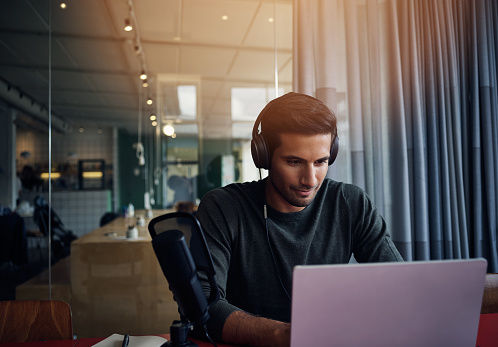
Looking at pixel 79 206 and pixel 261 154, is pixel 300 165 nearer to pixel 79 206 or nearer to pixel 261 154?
pixel 261 154

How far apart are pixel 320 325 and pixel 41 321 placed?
911 millimetres

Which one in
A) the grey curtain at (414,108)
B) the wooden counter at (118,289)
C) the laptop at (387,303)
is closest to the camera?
the laptop at (387,303)

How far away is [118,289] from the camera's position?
2773mm

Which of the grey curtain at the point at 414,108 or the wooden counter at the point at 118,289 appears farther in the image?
the wooden counter at the point at 118,289

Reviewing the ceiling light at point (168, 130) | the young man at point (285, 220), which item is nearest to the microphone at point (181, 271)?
the young man at point (285, 220)

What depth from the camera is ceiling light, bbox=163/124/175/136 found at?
4.84m

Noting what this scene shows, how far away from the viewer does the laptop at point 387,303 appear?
0.58 meters

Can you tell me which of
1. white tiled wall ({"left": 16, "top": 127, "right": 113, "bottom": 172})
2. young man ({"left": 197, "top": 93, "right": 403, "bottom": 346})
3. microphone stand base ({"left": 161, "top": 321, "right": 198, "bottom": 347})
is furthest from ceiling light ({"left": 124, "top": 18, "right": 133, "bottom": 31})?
microphone stand base ({"left": 161, "top": 321, "right": 198, "bottom": 347})

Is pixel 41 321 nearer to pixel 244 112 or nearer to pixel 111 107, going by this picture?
pixel 244 112

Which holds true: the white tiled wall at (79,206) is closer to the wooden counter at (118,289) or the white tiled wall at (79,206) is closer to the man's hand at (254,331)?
the wooden counter at (118,289)

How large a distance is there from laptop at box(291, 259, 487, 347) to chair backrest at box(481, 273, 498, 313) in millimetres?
772

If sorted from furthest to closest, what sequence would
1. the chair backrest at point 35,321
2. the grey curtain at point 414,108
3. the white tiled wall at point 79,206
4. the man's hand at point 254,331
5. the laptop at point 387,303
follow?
the white tiled wall at point 79,206 < the grey curtain at point 414,108 < the chair backrest at point 35,321 < the man's hand at point 254,331 < the laptop at point 387,303

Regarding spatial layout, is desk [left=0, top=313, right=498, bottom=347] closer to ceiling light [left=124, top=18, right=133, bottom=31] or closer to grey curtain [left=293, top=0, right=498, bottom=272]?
grey curtain [left=293, top=0, right=498, bottom=272]

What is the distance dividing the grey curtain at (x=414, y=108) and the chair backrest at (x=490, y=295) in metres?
0.51
